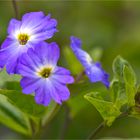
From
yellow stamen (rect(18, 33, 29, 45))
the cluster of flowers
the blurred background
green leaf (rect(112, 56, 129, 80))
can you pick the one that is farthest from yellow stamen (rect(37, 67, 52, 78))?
the blurred background

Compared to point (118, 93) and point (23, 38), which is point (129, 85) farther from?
point (23, 38)

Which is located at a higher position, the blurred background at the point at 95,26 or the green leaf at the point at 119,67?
the green leaf at the point at 119,67

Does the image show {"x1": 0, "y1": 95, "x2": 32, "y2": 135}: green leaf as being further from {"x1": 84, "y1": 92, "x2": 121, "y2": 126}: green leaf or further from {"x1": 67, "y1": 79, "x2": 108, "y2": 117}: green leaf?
{"x1": 84, "y1": 92, "x2": 121, "y2": 126}: green leaf

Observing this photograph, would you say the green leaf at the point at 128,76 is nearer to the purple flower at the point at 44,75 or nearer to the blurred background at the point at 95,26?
the purple flower at the point at 44,75

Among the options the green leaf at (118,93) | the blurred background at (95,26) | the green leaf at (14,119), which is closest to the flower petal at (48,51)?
the green leaf at (118,93)

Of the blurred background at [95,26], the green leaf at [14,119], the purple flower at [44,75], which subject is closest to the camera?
the purple flower at [44,75]

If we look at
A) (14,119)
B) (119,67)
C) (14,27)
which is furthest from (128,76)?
(14,119)
